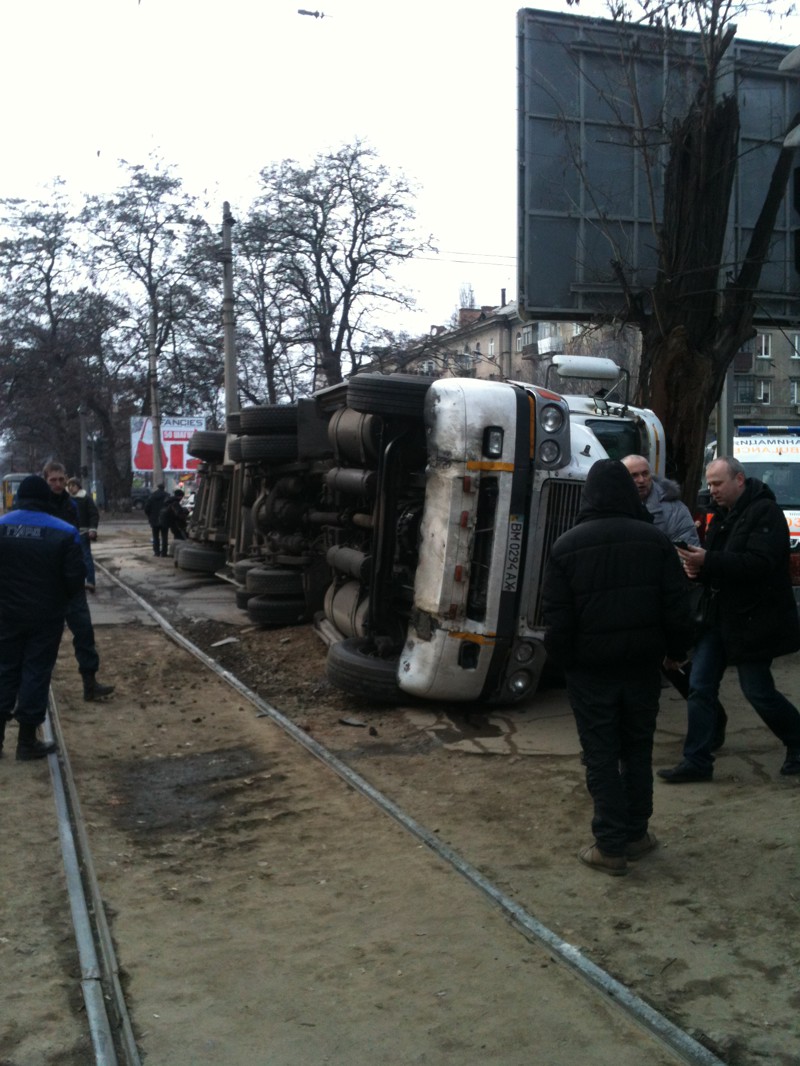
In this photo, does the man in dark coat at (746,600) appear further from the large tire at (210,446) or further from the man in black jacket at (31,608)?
the large tire at (210,446)

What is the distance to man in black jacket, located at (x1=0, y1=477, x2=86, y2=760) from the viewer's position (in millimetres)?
7191

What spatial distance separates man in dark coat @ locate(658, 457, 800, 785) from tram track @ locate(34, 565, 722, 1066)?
5.82ft

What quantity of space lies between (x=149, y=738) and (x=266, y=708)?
958mm

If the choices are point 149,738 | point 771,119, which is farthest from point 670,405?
point 149,738

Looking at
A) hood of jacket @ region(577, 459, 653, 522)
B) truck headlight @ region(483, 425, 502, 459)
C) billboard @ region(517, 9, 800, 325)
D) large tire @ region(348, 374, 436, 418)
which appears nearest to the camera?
hood of jacket @ region(577, 459, 653, 522)

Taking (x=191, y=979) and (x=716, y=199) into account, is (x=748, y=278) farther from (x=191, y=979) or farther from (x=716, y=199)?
(x=191, y=979)

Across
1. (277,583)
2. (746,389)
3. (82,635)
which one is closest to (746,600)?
(82,635)

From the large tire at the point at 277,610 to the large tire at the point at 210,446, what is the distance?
20.8 ft

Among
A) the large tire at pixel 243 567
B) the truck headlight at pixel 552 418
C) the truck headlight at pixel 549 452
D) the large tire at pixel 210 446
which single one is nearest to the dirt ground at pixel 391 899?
the truck headlight at pixel 549 452

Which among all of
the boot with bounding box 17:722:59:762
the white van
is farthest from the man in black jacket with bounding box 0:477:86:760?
the white van

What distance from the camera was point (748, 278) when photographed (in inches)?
503

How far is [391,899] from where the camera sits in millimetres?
4773

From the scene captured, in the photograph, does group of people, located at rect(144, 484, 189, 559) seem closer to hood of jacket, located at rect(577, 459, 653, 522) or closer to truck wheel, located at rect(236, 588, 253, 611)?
truck wheel, located at rect(236, 588, 253, 611)

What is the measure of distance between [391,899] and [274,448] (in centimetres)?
763
